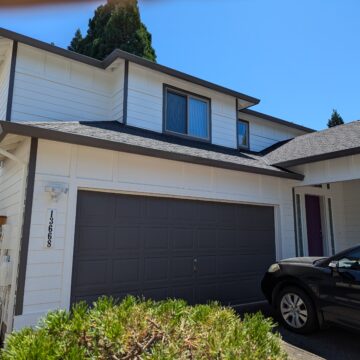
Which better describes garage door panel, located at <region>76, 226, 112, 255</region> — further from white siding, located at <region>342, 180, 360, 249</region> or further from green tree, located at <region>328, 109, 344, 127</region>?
green tree, located at <region>328, 109, 344, 127</region>

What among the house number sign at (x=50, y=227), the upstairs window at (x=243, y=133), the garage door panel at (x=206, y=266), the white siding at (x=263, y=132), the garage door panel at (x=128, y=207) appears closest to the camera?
the house number sign at (x=50, y=227)

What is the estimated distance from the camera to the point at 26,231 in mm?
5383

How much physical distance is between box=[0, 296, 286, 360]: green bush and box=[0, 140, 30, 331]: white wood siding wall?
2806 mm

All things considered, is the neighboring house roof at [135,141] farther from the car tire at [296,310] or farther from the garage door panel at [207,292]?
the car tire at [296,310]

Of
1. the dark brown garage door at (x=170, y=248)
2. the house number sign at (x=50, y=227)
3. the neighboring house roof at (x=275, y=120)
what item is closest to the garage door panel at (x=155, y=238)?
the dark brown garage door at (x=170, y=248)

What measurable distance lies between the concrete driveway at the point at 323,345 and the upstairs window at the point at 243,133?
659cm

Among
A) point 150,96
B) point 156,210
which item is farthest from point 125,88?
point 156,210

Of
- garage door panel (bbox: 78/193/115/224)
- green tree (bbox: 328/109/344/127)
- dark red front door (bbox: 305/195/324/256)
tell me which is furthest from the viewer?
green tree (bbox: 328/109/344/127)

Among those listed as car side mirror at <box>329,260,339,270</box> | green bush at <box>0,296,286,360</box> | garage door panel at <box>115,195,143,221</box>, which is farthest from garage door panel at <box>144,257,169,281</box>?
green bush at <box>0,296,286,360</box>

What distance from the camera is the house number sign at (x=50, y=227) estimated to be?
18.3 feet

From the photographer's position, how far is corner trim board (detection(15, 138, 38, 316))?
5.20 metres

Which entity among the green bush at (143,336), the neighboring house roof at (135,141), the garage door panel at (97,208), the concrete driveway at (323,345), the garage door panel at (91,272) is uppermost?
the neighboring house roof at (135,141)

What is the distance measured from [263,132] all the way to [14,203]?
8.79 m

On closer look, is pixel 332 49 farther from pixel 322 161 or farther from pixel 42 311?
pixel 42 311
